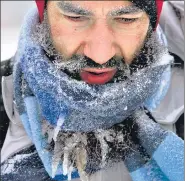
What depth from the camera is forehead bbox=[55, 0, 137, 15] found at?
56 centimetres

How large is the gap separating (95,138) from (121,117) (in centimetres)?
6

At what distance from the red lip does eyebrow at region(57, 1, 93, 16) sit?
0.10 m

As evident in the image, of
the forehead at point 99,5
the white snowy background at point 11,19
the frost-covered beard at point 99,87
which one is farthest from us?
the white snowy background at point 11,19

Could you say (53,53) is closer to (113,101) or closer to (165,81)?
(113,101)

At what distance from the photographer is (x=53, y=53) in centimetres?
67

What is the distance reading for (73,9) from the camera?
583 mm

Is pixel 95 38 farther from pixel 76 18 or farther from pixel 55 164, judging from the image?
pixel 55 164

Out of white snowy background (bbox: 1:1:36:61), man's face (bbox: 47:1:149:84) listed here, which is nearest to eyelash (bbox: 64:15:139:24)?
man's face (bbox: 47:1:149:84)

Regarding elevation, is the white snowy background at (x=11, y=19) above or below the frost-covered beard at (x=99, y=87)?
below

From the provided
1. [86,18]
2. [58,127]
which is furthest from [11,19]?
[86,18]

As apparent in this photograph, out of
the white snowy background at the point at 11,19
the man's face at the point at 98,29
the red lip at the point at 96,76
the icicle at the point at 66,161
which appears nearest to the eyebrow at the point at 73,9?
the man's face at the point at 98,29

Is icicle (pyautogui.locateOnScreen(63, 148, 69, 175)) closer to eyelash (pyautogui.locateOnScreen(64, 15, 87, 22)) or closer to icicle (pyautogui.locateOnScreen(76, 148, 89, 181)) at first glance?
icicle (pyautogui.locateOnScreen(76, 148, 89, 181))

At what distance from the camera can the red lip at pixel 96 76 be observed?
66 centimetres

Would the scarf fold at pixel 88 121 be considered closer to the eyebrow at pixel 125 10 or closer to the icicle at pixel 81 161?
the icicle at pixel 81 161
